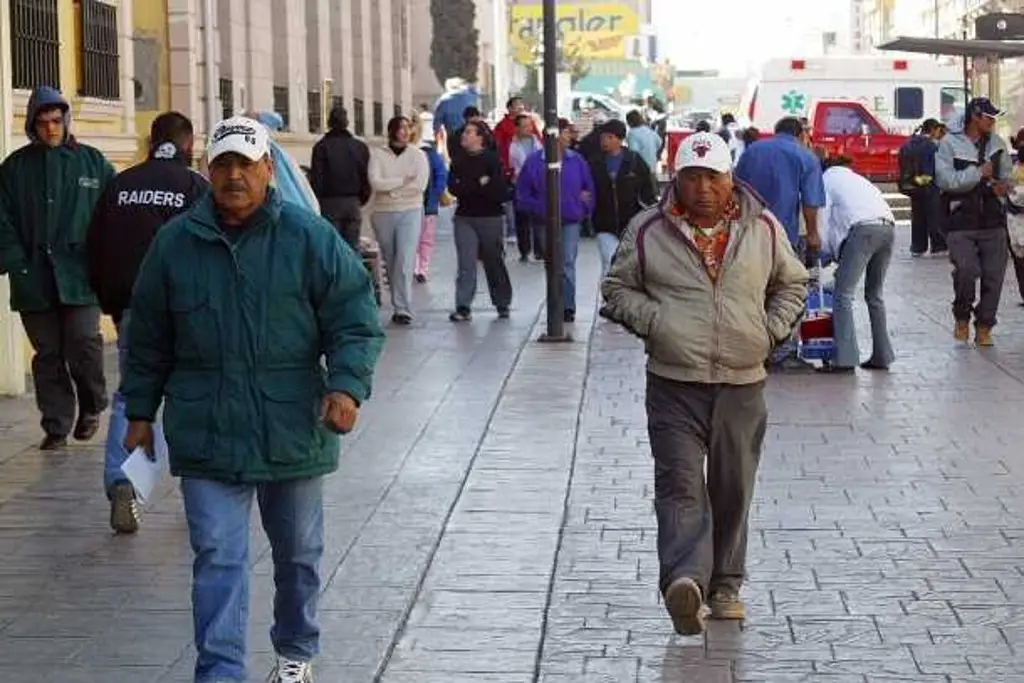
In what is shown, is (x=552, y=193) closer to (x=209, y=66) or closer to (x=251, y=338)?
(x=209, y=66)

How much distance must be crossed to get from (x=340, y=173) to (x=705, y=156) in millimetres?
10915

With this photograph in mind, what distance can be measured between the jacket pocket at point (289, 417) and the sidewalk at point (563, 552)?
90 centimetres

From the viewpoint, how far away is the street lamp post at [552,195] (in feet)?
52.8

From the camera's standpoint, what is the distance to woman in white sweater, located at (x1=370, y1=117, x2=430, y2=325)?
1777cm

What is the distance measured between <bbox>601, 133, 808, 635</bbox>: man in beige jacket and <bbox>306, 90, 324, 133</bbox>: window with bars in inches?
833

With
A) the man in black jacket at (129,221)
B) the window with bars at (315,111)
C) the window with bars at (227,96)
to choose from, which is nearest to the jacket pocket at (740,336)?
the man in black jacket at (129,221)

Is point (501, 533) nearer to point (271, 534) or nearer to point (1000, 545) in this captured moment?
point (1000, 545)

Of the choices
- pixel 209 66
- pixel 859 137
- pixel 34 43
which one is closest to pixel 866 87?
pixel 859 137

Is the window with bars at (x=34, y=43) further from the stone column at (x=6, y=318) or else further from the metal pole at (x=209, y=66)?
the metal pole at (x=209, y=66)

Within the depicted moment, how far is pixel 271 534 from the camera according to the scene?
648cm

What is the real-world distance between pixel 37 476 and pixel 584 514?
269 cm

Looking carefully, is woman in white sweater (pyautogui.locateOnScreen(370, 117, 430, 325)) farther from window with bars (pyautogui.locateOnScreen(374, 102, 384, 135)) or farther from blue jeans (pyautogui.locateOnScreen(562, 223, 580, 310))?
window with bars (pyautogui.locateOnScreen(374, 102, 384, 135))

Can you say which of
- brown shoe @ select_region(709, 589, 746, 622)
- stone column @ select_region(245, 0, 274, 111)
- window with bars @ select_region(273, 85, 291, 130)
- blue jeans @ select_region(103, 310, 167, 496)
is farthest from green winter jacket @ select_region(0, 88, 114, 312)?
window with bars @ select_region(273, 85, 291, 130)

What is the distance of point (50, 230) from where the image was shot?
1096 cm
